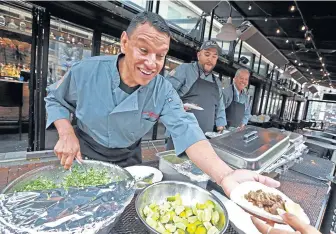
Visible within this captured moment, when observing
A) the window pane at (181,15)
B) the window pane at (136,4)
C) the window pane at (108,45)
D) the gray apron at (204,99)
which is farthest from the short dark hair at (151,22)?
the window pane at (181,15)

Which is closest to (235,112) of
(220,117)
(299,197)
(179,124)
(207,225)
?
(220,117)

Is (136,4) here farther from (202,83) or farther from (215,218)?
(215,218)

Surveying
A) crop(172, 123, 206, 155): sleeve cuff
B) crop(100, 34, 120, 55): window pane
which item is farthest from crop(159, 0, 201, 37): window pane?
crop(172, 123, 206, 155): sleeve cuff

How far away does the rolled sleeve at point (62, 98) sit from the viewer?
1.26 metres

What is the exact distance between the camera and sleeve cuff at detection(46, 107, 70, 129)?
4.04 ft

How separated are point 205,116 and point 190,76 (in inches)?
24.2

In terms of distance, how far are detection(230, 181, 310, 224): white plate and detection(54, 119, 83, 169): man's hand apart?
78 centimetres

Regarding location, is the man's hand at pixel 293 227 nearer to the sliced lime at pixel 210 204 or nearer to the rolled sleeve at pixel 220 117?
the sliced lime at pixel 210 204

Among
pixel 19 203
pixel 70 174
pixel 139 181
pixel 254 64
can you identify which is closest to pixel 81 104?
pixel 70 174

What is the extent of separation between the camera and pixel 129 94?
134 cm

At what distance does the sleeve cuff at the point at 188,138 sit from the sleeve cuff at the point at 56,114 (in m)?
0.74

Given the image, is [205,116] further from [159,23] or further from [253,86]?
[253,86]

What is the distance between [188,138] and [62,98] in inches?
34.4

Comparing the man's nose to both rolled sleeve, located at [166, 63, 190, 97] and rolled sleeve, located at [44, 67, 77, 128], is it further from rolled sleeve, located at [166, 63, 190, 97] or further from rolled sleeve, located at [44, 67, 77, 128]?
rolled sleeve, located at [166, 63, 190, 97]
